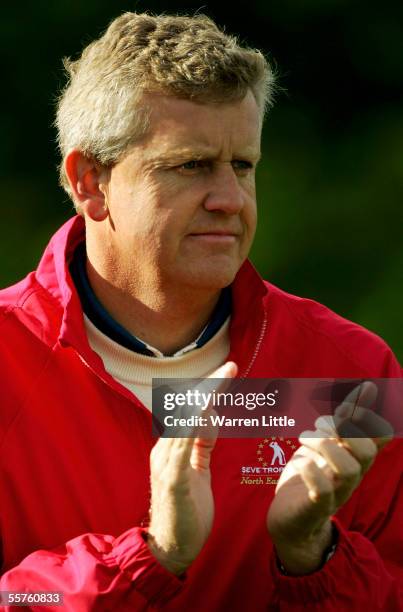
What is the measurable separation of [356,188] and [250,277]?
196 centimetres

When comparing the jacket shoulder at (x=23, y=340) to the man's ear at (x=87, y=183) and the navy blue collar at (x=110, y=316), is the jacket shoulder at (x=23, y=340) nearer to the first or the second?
the navy blue collar at (x=110, y=316)

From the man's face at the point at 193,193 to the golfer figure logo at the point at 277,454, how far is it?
1.08 feet

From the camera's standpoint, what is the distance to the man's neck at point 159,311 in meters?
2.83

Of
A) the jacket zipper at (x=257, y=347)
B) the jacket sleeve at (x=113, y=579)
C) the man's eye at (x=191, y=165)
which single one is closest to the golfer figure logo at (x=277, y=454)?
the jacket zipper at (x=257, y=347)

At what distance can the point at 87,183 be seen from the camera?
9.67ft

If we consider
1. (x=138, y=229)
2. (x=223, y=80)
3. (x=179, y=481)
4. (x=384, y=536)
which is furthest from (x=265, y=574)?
(x=223, y=80)

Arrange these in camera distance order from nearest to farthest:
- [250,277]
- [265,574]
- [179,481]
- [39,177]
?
1. [179,481]
2. [265,574]
3. [250,277]
4. [39,177]

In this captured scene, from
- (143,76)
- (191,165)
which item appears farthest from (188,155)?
(143,76)

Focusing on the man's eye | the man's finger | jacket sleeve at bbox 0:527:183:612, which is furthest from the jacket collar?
the man's finger

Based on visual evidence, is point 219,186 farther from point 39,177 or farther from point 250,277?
point 39,177

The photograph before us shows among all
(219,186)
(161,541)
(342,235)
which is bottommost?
(342,235)

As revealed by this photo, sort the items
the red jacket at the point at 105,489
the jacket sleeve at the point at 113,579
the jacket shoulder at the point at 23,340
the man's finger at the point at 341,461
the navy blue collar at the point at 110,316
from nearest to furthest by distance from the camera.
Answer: the man's finger at the point at 341,461
the jacket sleeve at the point at 113,579
the red jacket at the point at 105,489
the jacket shoulder at the point at 23,340
the navy blue collar at the point at 110,316

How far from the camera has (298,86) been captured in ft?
16.0

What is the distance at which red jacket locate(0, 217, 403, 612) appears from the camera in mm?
2510
